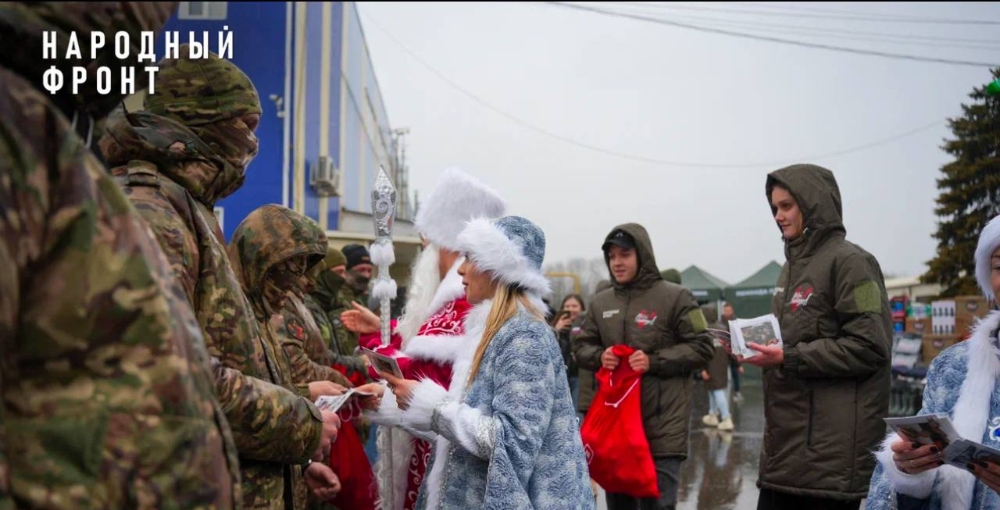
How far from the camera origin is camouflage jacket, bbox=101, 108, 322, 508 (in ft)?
6.27

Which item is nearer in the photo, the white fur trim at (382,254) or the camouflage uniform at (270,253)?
the camouflage uniform at (270,253)

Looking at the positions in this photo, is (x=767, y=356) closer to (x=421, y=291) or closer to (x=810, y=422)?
(x=810, y=422)

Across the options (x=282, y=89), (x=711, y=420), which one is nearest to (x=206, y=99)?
(x=711, y=420)

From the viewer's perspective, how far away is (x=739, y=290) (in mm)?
20062

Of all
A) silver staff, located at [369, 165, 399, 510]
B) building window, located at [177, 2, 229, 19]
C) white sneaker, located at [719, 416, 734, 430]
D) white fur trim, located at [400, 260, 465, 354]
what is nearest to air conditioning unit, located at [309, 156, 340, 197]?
building window, located at [177, 2, 229, 19]

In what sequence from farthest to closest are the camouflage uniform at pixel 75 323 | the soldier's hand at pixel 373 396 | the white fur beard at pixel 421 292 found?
the white fur beard at pixel 421 292 → the soldier's hand at pixel 373 396 → the camouflage uniform at pixel 75 323

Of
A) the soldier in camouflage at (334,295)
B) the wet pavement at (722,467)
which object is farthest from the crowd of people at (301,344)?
the wet pavement at (722,467)

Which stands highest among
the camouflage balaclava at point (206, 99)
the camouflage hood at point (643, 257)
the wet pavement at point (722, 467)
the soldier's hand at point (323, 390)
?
the camouflage balaclava at point (206, 99)

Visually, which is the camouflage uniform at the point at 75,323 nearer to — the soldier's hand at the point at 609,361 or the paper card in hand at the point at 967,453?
the paper card in hand at the point at 967,453

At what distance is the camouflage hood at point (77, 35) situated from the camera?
Answer: 105 centimetres

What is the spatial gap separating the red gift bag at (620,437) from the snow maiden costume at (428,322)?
4.11 ft

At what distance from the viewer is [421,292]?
409 cm

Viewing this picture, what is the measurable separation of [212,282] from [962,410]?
2504 mm

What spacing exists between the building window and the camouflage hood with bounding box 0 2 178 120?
558 inches
